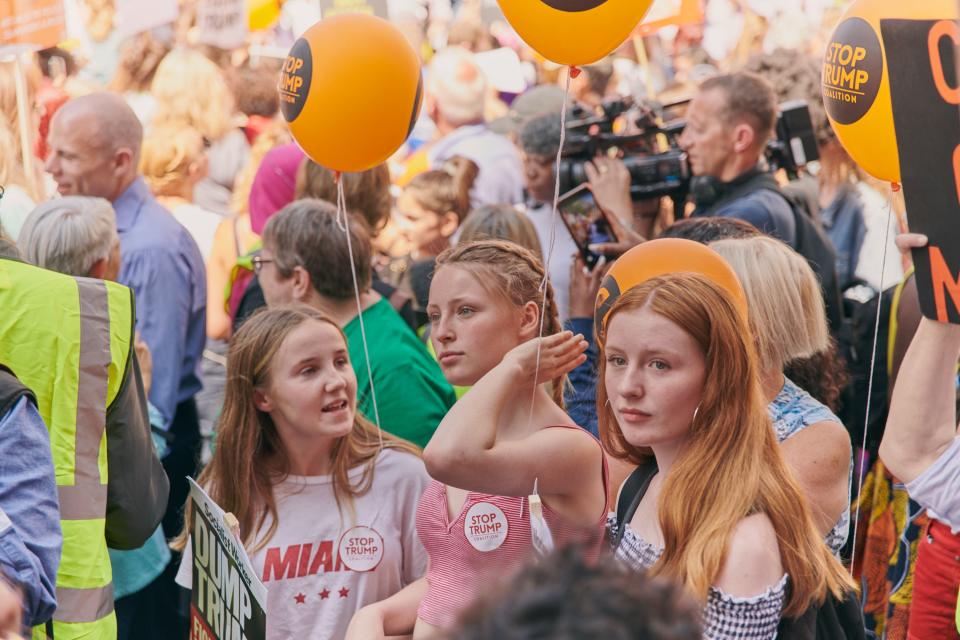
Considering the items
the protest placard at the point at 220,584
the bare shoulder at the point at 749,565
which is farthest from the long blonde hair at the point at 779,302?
the protest placard at the point at 220,584

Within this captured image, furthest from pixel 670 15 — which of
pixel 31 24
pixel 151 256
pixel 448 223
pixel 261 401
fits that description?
pixel 261 401

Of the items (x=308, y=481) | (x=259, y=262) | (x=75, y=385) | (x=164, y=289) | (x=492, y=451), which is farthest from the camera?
(x=164, y=289)

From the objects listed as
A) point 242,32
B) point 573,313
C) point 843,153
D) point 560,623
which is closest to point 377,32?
point 573,313

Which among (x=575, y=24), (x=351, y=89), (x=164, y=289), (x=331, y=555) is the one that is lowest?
(x=331, y=555)

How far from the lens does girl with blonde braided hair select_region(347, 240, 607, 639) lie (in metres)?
2.62

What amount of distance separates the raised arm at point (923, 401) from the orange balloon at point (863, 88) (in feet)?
2.90

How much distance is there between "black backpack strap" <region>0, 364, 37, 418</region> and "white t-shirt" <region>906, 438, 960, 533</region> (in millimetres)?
1641

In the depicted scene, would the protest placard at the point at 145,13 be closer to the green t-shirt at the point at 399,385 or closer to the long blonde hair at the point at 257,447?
the green t-shirt at the point at 399,385

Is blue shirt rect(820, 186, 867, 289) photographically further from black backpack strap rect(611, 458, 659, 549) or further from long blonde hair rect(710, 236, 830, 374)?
black backpack strap rect(611, 458, 659, 549)

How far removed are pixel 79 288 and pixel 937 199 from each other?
1.94 m

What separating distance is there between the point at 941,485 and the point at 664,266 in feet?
2.33

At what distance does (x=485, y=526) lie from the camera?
275 cm

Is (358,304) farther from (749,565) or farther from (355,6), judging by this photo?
(355,6)

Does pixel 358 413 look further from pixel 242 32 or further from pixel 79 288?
pixel 242 32
